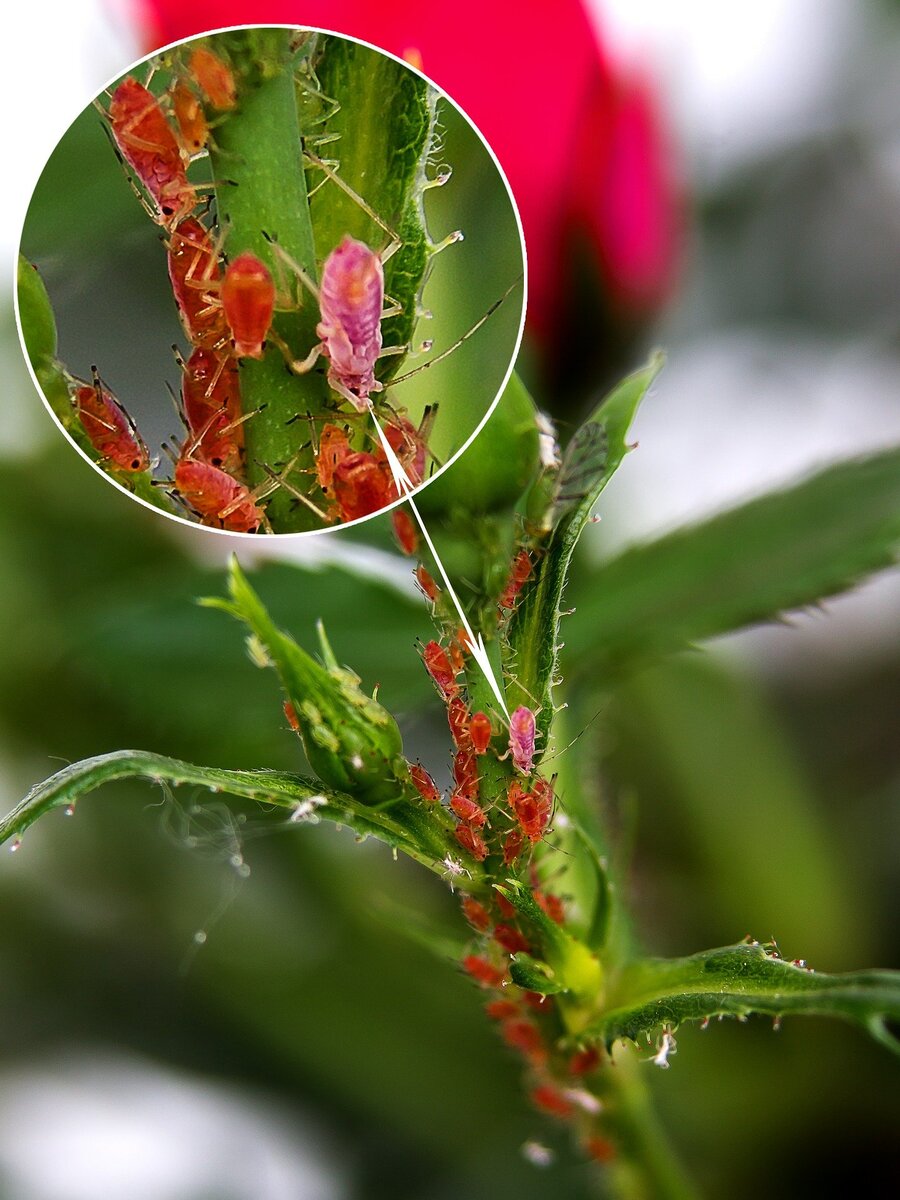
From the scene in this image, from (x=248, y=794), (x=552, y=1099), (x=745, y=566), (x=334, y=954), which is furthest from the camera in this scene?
(x=334, y=954)

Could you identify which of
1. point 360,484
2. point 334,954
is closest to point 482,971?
point 360,484

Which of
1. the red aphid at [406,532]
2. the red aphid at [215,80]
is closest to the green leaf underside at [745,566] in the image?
the red aphid at [406,532]

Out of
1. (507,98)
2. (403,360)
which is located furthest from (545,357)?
(403,360)

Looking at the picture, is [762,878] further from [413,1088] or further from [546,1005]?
[546,1005]

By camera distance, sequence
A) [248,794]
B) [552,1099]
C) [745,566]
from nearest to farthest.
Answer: [248,794], [552,1099], [745,566]

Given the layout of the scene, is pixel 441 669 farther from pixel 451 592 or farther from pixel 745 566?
pixel 745 566

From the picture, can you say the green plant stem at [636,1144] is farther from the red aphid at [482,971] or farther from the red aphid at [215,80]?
the red aphid at [215,80]
